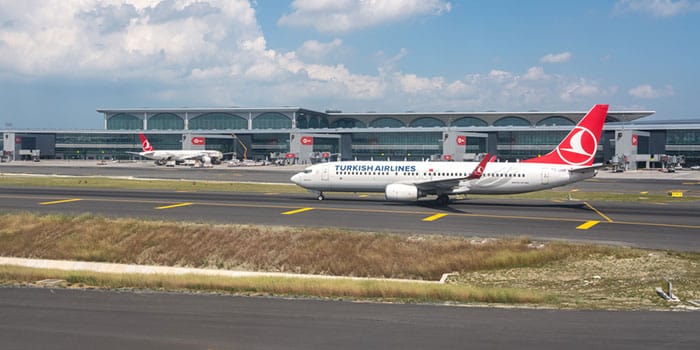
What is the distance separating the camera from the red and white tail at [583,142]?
50062 millimetres

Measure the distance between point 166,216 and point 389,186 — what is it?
56.7 feet

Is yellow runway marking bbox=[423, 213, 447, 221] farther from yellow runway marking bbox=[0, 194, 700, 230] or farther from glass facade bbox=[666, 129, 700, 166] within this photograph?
glass facade bbox=[666, 129, 700, 166]

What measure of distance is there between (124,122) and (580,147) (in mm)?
174707

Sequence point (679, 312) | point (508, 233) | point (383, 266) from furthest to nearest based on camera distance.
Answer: point (508, 233)
point (383, 266)
point (679, 312)

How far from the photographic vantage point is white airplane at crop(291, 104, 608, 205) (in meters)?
49.0

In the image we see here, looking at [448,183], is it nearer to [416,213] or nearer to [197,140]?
[416,213]

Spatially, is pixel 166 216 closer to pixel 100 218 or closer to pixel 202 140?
pixel 100 218

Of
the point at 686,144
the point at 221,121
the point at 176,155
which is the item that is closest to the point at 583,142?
the point at 686,144

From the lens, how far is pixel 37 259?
36.4 m

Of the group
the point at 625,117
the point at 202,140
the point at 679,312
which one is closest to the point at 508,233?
the point at 679,312

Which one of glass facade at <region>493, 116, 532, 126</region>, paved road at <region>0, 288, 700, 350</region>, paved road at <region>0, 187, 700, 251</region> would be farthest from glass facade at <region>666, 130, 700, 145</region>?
paved road at <region>0, 288, 700, 350</region>

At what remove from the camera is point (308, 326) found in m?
16.7

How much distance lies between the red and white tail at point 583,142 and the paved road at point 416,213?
12.7ft

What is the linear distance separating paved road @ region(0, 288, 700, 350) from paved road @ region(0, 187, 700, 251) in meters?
16.9
